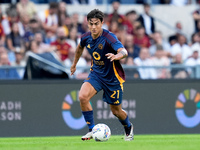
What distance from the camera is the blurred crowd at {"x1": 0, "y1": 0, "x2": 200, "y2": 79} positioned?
15648mm

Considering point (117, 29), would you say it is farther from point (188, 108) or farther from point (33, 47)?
point (188, 108)

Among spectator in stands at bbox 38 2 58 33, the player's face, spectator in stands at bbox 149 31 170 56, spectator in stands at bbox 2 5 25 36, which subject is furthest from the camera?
spectator in stands at bbox 38 2 58 33

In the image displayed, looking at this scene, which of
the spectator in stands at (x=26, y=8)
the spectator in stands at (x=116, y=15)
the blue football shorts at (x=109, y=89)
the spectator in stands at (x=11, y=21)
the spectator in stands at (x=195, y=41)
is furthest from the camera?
the spectator in stands at (x=116, y=15)

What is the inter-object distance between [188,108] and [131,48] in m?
2.90

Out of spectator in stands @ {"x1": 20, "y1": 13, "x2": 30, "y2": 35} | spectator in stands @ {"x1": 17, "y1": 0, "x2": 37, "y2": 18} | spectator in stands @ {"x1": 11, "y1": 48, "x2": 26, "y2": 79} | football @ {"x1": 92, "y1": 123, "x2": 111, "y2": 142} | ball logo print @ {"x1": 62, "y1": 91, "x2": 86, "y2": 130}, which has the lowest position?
ball logo print @ {"x1": 62, "y1": 91, "x2": 86, "y2": 130}

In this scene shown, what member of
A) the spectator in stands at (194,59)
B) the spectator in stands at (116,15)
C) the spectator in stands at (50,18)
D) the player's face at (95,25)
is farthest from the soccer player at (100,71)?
the spectator in stands at (116,15)

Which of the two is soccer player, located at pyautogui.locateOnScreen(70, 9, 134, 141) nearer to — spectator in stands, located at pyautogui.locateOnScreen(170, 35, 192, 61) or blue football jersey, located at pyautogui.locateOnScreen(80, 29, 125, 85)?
blue football jersey, located at pyautogui.locateOnScreen(80, 29, 125, 85)

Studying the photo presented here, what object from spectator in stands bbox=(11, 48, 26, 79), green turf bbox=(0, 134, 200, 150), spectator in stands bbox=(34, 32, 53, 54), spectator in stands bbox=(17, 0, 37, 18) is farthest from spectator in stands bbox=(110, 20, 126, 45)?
green turf bbox=(0, 134, 200, 150)

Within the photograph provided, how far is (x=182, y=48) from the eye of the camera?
17344 mm

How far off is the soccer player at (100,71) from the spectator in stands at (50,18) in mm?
6594

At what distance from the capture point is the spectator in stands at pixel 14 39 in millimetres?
16255

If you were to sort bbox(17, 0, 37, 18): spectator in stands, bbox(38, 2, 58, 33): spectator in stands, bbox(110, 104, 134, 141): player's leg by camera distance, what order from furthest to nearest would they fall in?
1. bbox(17, 0, 37, 18): spectator in stands
2. bbox(38, 2, 58, 33): spectator in stands
3. bbox(110, 104, 134, 141): player's leg

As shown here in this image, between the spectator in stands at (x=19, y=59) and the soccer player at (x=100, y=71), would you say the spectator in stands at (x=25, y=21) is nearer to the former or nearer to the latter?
the spectator in stands at (x=19, y=59)

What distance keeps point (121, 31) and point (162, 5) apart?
3323mm
